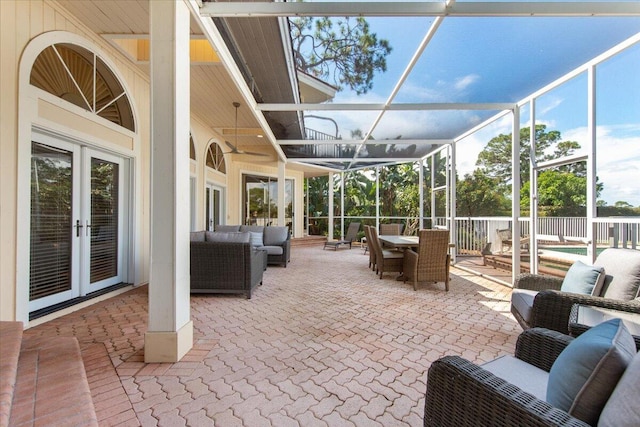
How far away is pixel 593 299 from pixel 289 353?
236cm

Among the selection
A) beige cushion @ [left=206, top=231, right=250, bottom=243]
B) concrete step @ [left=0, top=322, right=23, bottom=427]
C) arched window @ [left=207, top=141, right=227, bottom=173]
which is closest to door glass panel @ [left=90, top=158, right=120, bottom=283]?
beige cushion @ [left=206, top=231, right=250, bottom=243]

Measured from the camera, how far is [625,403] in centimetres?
83

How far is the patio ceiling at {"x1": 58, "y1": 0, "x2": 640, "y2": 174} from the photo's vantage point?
2.69 m

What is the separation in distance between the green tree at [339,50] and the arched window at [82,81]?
8.96 ft

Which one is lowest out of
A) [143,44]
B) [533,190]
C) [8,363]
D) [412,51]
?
[8,363]

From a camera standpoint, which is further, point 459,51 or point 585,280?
point 459,51

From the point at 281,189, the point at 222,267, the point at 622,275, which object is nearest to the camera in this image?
the point at 622,275

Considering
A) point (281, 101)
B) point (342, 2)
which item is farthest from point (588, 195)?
point (281, 101)

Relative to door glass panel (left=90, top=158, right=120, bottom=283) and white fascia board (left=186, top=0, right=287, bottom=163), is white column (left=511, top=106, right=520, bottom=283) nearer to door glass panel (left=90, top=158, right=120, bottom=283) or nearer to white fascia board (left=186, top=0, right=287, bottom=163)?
white fascia board (left=186, top=0, right=287, bottom=163)

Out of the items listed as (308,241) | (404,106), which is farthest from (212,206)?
(404,106)

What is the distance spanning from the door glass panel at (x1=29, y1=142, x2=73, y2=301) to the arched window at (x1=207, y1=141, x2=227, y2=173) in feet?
14.6

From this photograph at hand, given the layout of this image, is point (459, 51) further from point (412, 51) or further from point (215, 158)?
point (215, 158)

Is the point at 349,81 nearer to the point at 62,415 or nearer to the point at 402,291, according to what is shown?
the point at 402,291

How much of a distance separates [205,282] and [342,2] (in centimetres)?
385
